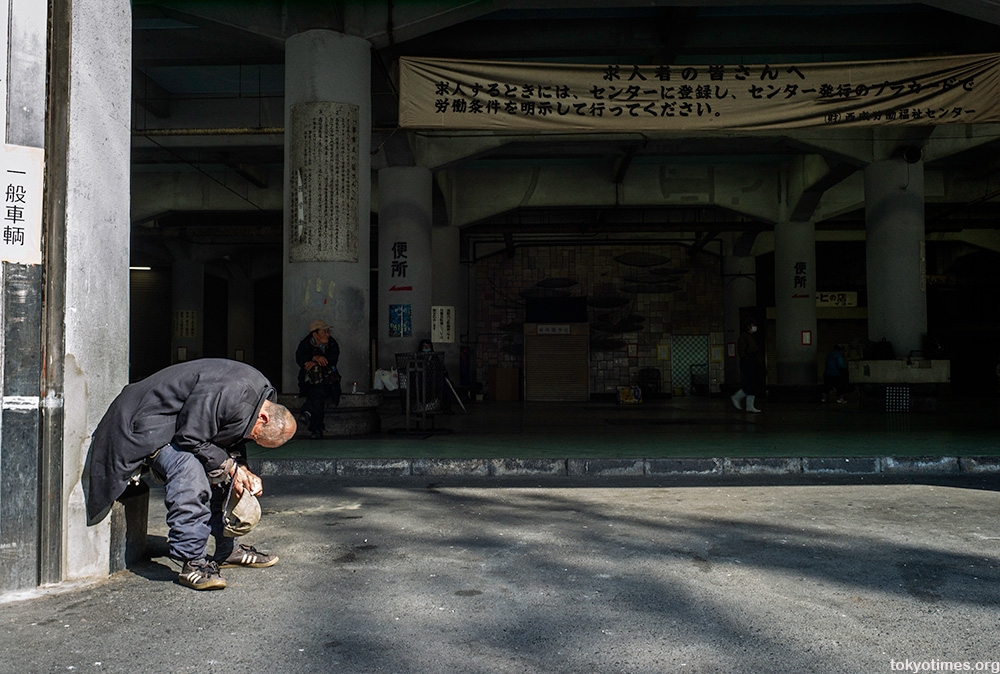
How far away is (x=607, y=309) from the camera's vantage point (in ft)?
81.9

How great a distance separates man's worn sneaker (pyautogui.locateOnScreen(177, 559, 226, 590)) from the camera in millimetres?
3465

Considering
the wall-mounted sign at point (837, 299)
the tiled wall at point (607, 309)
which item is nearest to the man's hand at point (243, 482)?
the tiled wall at point (607, 309)

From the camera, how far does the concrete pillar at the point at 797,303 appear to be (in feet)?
64.1

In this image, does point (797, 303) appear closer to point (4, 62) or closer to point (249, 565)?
point (249, 565)

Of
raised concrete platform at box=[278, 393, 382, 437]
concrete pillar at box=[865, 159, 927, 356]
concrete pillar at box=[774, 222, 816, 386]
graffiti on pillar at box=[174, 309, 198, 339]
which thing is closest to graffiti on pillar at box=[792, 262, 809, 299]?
concrete pillar at box=[774, 222, 816, 386]

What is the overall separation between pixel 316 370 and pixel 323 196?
2268 mm

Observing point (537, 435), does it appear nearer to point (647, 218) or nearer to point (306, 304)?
point (306, 304)

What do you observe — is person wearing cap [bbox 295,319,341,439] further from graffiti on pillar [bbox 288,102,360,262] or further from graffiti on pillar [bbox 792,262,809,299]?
graffiti on pillar [bbox 792,262,809,299]

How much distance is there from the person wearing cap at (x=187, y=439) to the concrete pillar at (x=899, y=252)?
1426 cm

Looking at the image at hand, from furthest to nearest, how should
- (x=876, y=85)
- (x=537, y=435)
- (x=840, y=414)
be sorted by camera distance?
(x=840, y=414), (x=537, y=435), (x=876, y=85)

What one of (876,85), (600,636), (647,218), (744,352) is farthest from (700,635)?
(647,218)

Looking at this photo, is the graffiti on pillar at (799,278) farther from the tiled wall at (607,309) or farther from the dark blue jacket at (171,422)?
the dark blue jacket at (171,422)

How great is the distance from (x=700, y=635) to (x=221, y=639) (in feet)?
5.92

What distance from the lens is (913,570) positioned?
370cm
